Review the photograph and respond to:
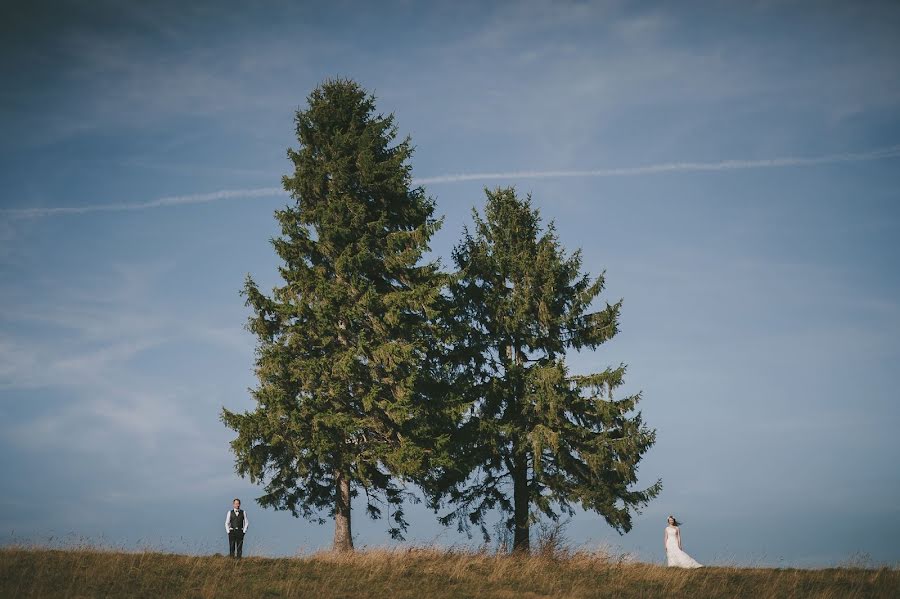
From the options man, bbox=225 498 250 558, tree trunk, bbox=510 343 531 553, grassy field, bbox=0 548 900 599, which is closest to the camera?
grassy field, bbox=0 548 900 599

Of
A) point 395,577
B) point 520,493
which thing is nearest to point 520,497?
point 520,493

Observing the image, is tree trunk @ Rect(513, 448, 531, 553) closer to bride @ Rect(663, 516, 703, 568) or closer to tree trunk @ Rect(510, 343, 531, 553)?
tree trunk @ Rect(510, 343, 531, 553)

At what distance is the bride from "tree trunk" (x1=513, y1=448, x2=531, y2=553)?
4555 millimetres

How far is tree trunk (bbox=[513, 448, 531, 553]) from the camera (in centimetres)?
2455

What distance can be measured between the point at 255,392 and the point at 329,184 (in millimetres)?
7188

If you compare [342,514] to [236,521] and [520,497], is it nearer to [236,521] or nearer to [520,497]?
[236,521]

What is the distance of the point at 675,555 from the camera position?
22.3 meters

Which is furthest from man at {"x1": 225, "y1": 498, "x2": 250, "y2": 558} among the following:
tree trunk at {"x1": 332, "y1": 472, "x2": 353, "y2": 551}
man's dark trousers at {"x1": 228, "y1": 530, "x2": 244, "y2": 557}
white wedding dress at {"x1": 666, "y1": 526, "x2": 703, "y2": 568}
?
white wedding dress at {"x1": 666, "y1": 526, "x2": 703, "y2": 568}

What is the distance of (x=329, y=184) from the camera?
79.6 ft

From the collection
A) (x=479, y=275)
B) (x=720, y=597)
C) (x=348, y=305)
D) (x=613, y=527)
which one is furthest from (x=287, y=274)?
(x=720, y=597)

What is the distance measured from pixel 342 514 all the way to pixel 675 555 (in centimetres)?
1023

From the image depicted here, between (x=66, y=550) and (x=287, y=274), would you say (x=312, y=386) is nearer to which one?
(x=287, y=274)


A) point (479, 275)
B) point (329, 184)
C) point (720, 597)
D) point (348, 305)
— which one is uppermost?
point (329, 184)

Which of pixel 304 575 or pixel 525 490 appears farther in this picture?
pixel 525 490
